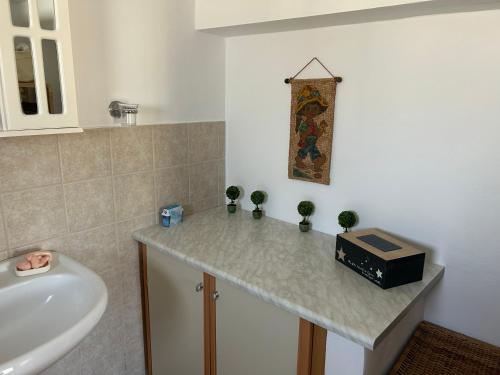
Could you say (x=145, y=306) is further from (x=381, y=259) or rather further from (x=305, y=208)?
(x=381, y=259)

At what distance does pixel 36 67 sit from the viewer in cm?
104

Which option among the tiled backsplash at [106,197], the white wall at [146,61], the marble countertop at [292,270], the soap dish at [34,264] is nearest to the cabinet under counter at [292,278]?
the marble countertop at [292,270]

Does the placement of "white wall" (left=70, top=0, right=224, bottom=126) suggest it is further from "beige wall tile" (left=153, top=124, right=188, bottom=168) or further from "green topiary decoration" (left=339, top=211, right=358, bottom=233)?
"green topiary decoration" (left=339, top=211, right=358, bottom=233)

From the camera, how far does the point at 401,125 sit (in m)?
1.36

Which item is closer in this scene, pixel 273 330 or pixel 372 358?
pixel 372 358

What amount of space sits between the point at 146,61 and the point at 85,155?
457 mm

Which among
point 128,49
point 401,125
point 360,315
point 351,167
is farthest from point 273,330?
point 128,49

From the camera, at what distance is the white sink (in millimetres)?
1083

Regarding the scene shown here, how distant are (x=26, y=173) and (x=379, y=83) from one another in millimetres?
1277

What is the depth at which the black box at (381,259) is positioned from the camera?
114 cm

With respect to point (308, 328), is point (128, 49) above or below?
above

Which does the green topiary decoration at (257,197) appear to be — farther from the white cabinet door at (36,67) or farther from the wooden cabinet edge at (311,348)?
the white cabinet door at (36,67)

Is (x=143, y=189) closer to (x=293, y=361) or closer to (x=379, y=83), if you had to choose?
(x=293, y=361)

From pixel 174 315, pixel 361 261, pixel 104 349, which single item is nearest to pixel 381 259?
pixel 361 261
